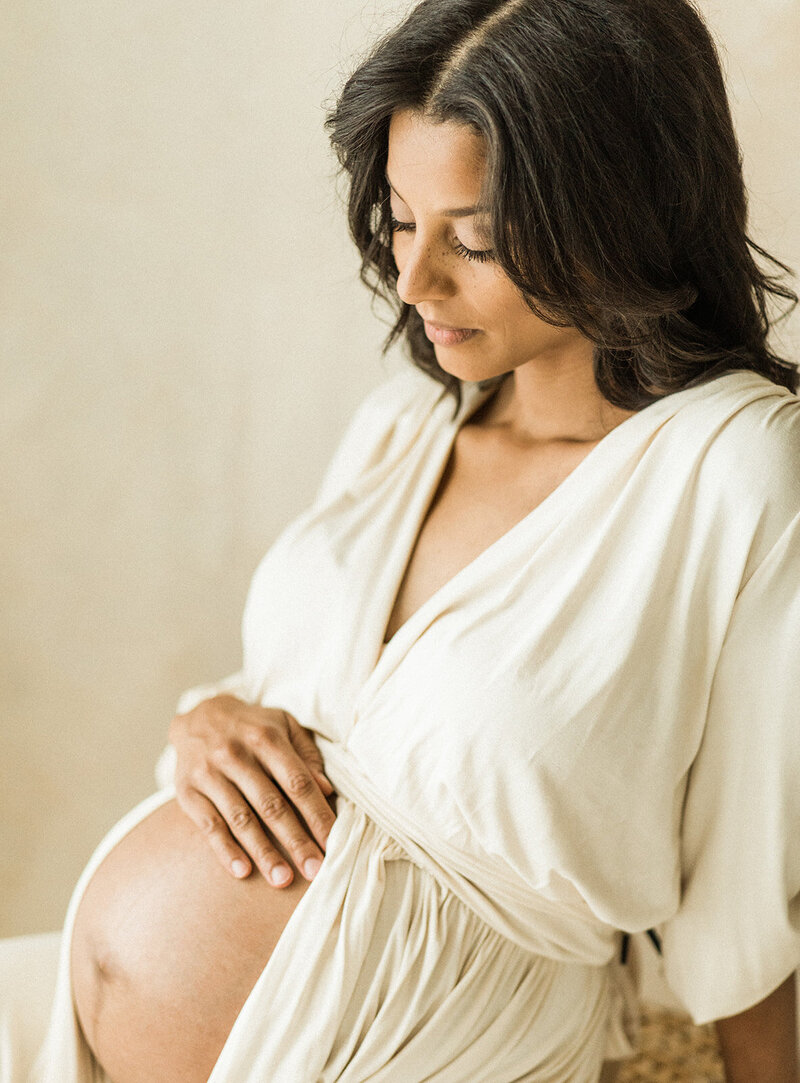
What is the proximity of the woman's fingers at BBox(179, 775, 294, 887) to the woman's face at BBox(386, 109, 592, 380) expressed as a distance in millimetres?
488

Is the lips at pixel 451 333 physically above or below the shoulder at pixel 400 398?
above

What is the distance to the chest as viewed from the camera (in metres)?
1.04

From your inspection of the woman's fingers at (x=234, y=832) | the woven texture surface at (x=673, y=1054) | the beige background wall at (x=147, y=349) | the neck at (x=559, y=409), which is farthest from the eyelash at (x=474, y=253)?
the woven texture surface at (x=673, y=1054)

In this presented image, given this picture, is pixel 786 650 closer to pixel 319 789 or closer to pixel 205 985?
pixel 319 789

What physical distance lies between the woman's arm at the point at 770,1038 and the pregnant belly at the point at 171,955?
1.60 ft

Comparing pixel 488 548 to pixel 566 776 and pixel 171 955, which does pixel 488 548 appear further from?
pixel 171 955

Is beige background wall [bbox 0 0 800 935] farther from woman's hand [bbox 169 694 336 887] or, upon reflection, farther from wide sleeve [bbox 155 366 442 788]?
woman's hand [bbox 169 694 336 887]

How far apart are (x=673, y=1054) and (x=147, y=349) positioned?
125 centimetres

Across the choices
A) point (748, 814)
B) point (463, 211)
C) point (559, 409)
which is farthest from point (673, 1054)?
point (463, 211)

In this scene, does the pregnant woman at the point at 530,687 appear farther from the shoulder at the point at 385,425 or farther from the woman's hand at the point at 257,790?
the shoulder at the point at 385,425

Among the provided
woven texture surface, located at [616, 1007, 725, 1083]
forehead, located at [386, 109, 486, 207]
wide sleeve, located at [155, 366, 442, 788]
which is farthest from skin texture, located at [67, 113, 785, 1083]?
woven texture surface, located at [616, 1007, 725, 1083]

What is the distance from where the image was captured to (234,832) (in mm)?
1008

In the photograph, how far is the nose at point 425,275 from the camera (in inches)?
35.0

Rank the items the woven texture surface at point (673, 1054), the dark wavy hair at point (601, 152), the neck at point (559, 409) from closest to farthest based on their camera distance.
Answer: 1. the dark wavy hair at point (601, 152)
2. the neck at point (559, 409)
3. the woven texture surface at point (673, 1054)
